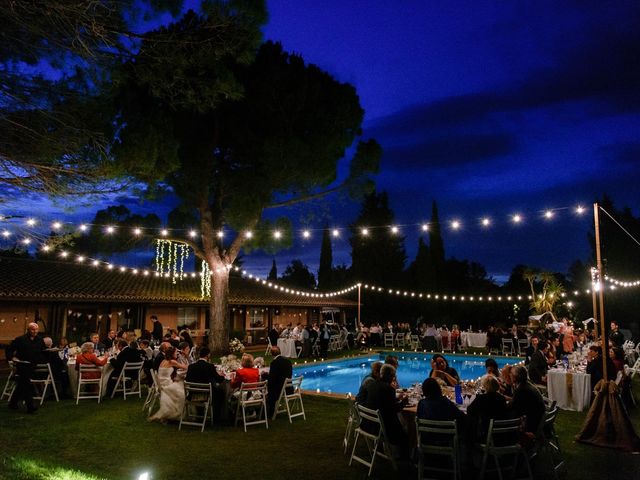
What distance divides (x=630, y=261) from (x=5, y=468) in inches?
1167

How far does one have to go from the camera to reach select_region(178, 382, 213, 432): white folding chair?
6.29 meters

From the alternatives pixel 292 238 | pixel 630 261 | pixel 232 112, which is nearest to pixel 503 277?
pixel 630 261

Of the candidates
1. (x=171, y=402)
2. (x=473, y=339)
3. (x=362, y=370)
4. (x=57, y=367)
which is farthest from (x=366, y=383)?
(x=473, y=339)

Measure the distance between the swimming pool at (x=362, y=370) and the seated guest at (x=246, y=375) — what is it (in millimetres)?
4812

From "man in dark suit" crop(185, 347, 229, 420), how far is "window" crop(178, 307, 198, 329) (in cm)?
1232

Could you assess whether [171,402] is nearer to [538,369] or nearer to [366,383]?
[366,383]

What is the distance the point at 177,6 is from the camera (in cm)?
634

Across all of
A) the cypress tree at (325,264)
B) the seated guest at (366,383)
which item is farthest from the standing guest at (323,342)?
the cypress tree at (325,264)

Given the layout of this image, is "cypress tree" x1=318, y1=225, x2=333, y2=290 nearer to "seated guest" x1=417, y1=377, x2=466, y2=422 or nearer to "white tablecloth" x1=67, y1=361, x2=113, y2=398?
"white tablecloth" x1=67, y1=361, x2=113, y2=398

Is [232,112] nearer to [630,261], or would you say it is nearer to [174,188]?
[174,188]

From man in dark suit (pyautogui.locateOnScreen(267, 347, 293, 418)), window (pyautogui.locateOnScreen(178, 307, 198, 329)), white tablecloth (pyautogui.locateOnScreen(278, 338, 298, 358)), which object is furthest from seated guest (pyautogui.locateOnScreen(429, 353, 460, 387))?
window (pyautogui.locateOnScreen(178, 307, 198, 329))

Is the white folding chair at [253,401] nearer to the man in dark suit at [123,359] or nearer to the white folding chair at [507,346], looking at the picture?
the man in dark suit at [123,359]

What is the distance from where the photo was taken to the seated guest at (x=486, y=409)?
423 cm

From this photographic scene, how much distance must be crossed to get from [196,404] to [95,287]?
11.3m
